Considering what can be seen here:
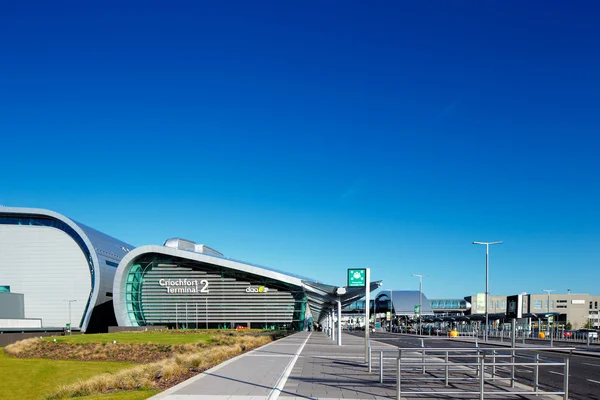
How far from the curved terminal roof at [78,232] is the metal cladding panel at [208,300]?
6867mm

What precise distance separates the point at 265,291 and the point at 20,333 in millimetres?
31433

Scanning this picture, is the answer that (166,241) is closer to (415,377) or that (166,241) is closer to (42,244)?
(42,244)

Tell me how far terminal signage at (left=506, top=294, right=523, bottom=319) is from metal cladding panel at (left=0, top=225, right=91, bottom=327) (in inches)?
2746

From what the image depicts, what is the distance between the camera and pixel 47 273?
246 ft

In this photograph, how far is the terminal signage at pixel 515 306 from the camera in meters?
15.2

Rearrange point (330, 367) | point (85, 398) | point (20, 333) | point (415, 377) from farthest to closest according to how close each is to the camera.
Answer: point (20, 333) → point (330, 367) → point (415, 377) → point (85, 398)

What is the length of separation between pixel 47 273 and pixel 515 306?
73.7 metres

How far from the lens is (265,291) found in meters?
72.9

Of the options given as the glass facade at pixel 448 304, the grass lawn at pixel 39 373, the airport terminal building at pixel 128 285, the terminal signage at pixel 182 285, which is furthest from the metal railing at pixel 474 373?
the glass facade at pixel 448 304

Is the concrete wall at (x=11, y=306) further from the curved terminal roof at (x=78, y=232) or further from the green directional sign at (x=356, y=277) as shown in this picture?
the green directional sign at (x=356, y=277)

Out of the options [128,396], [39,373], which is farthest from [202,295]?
[128,396]

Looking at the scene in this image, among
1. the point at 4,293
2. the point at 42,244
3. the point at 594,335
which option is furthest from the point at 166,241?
the point at 594,335

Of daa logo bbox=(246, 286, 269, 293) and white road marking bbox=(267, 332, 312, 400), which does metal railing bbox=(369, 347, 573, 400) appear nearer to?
white road marking bbox=(267, 332, 312, 400)

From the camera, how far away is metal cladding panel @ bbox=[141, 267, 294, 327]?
7269 cm
